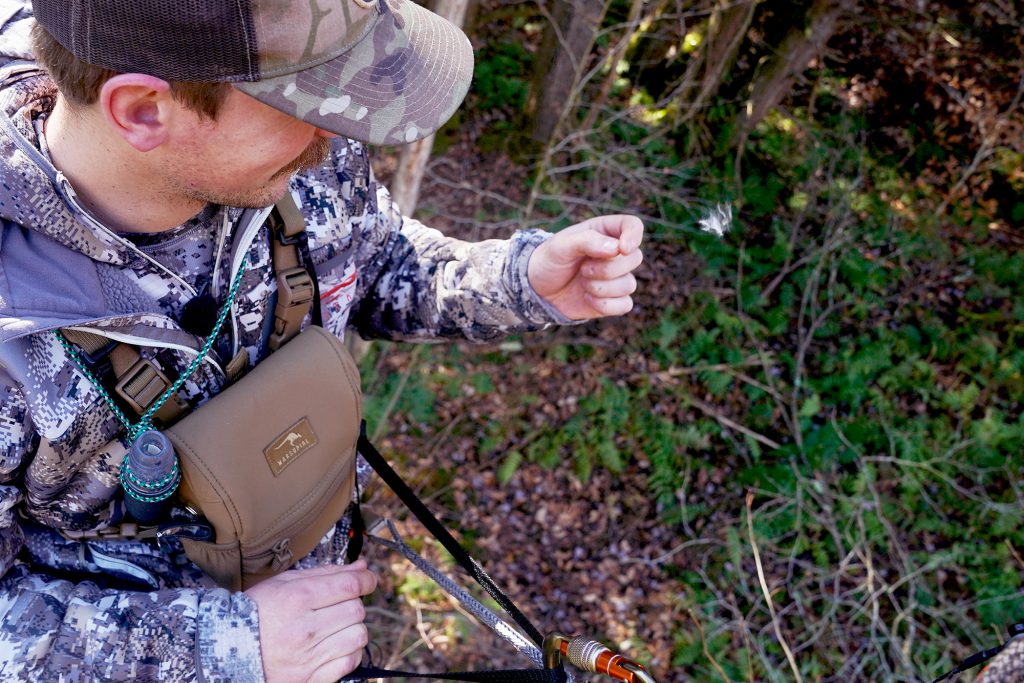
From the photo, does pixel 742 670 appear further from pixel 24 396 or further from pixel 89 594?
pixel 24 396

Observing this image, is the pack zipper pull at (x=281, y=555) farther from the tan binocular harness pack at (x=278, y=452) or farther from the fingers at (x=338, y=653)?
the fingers at (x=338, y=653)

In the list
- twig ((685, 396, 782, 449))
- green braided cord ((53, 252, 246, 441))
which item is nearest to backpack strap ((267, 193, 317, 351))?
green braided cord ((53, 252, 246, 441))

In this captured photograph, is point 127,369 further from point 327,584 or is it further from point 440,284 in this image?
point 440,284

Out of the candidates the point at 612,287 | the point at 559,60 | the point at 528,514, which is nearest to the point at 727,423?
the point at 528,514

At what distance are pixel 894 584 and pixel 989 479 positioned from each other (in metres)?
1.33

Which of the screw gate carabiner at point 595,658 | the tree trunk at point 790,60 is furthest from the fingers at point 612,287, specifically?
the tree trunk at point 790,60

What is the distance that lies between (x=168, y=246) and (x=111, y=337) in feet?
0.90

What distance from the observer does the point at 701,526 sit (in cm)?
505

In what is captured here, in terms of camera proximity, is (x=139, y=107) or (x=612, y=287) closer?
(x=139, y=107)

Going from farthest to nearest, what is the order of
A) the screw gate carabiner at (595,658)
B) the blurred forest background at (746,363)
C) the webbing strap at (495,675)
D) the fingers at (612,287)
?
the blurred forest background at (746,363) < the fingers at (612,287) < the webbing strap at (495,675) < the screw gate carabiner at (595,658)

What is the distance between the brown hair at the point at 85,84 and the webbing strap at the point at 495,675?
132 centimetres

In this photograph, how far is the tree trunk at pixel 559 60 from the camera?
5.30 m

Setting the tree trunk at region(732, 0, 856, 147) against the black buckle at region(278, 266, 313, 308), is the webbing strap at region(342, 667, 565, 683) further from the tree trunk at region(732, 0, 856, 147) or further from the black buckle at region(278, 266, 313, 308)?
the tree trunk at region(732, 0, 856, 147)

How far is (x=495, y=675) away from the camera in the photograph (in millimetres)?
1834
